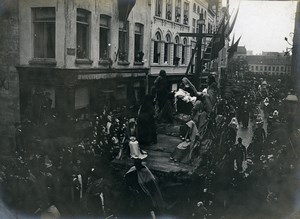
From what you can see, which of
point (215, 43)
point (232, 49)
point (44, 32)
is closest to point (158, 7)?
point (215, 43)

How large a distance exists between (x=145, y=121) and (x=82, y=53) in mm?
1130

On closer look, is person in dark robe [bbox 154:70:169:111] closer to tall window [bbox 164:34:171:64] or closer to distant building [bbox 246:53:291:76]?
tall window [bbox 164:34:171:64]

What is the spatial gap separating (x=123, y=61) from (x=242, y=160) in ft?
6.47

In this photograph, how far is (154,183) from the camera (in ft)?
14.1

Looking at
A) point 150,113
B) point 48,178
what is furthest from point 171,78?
point 48,178

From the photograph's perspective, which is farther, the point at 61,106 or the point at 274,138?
the point at 274,138

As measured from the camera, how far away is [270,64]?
4539 millimetres

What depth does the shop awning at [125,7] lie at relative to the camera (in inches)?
171

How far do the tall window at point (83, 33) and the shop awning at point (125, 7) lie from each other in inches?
16.7

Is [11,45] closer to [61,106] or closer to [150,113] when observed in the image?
[61,106]

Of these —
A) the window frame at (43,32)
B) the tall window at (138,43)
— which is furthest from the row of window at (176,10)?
the window frame at (43,32)

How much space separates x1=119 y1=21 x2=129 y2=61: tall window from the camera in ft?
14.5

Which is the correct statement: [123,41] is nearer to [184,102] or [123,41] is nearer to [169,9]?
[169,9]

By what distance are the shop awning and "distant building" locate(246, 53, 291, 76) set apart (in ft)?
5.55
